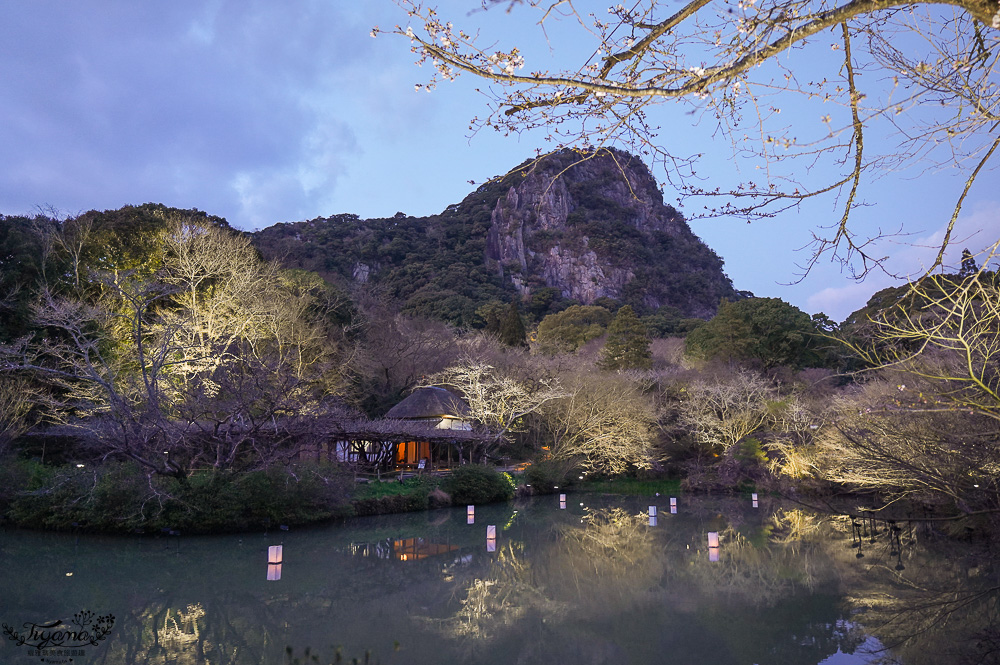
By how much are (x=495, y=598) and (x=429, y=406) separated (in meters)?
17.3

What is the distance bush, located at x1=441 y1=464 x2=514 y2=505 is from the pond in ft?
17.0

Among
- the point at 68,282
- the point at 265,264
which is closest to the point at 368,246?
the point at 265,264

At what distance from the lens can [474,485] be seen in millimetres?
19625

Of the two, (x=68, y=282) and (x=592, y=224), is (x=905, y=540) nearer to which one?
(x=68, y=282)

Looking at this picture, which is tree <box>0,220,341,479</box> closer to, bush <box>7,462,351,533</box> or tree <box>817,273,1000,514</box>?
bush <box>7,462,351,533</box>

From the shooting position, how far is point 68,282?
1972cm

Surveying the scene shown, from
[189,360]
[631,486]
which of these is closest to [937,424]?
[189,360]

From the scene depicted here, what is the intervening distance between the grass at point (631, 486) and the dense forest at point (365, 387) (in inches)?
20.4

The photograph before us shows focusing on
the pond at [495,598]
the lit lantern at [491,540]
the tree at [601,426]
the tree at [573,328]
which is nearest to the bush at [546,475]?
the tree at [601,426]

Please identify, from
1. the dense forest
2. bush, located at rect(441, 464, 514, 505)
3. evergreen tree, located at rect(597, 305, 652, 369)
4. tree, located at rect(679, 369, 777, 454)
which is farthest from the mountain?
bush, located at rect(441, 464, 514, 505)

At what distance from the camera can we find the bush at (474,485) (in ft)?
63.9

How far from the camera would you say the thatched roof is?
25.5 m

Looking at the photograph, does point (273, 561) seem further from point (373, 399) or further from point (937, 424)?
point (373, 399)

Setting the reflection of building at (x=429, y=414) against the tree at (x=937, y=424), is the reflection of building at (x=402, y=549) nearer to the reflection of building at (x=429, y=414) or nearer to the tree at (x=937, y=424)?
the tree at (x=937, y=424)
